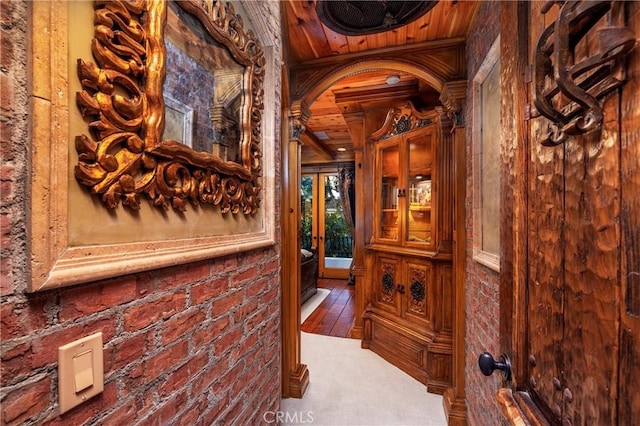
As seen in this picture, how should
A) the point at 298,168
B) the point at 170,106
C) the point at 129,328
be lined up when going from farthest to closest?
the point at 298,168 < the point at 170,106 < the point at 129,328

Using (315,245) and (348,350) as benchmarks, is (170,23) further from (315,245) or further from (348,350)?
(315,245)

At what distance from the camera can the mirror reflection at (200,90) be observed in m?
0.74

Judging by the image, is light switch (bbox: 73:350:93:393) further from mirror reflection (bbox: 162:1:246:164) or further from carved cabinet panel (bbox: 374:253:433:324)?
carved cabinet panel (bbox: 374:253:433:324)

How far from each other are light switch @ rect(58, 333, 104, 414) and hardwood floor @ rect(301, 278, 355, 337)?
293 centimetres

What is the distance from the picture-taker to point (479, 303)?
5.06ft

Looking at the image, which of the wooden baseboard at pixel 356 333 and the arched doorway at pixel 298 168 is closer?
the arched doorway at pixel 298 168

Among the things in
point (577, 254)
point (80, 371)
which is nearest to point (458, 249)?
point (577, 254)

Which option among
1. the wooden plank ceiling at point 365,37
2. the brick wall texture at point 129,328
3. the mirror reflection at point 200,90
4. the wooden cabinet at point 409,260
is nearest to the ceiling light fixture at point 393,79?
the wooden plank ceiling at point 365,37

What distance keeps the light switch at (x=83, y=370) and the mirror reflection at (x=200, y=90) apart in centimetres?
51

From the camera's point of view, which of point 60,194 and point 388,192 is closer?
point 60,194

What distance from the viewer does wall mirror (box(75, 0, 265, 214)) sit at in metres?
0.56

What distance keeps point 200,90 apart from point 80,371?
0.79 meters

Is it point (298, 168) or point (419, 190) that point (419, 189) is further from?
point (298, 168)

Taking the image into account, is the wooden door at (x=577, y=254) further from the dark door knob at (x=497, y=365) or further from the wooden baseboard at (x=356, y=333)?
the wooden baseboard at (x=356, y=333)
